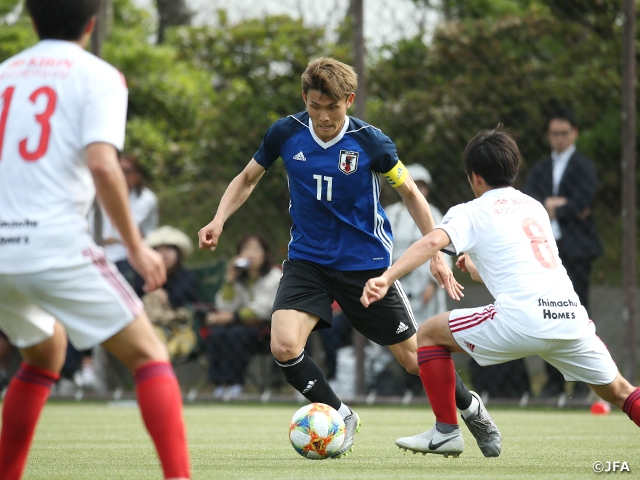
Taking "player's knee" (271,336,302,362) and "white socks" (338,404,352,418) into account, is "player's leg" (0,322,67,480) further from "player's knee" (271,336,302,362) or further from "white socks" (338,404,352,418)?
"white socks" (338,404,352,418)

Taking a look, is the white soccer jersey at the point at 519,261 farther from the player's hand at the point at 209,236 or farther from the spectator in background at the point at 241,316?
the spectator in background at the point at 241,316

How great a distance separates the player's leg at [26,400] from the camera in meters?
3.47

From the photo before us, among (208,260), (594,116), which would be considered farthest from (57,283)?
(208,260)

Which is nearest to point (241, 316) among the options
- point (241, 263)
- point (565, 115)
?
point (241, 263)

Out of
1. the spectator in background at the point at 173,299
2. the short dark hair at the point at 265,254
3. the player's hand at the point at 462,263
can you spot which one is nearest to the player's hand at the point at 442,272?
the player's hand at the point at 462,263

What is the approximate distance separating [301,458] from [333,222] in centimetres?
125

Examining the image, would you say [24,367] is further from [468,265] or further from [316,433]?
[468,265]

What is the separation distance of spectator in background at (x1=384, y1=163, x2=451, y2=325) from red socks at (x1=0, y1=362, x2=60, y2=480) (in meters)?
5.50

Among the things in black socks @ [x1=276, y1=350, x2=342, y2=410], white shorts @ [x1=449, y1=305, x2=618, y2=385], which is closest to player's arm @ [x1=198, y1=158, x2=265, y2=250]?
black socks @ [x1=276, y1=350, x2=342, y2=410]

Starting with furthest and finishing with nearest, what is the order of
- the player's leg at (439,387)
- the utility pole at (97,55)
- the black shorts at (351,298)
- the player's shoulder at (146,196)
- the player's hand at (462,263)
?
the player's shoulder at (146,196)
the utility pole at (97,55)
the black shorts at (351,298)
the player's hand at (462,263)
the player's leg at (439,387)

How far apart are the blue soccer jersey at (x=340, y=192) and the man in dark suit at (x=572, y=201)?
3.41 metres

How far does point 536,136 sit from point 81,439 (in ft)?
17.1

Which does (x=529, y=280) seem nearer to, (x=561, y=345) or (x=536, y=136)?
(x=561, y=345)

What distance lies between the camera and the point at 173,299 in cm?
992
